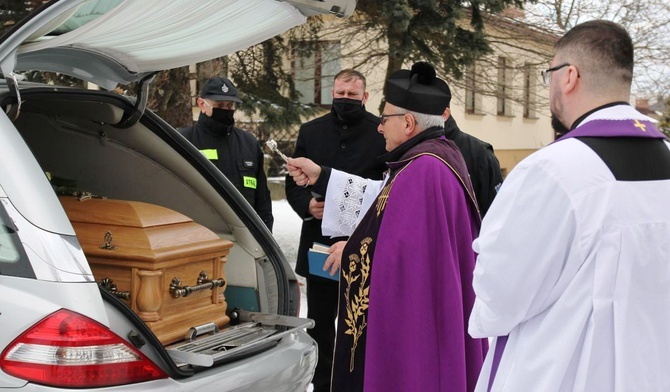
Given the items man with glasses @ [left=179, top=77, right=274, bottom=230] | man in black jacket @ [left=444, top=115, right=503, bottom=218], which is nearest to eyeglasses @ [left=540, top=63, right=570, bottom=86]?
man in black jacket @ [left=444, top=115, right=503, bottom=218]

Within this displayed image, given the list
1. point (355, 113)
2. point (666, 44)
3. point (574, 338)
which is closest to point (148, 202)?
point (355, 113)

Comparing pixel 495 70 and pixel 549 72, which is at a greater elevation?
pixel 549 72

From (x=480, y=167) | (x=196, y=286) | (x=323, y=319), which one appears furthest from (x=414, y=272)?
(x=323, y=319)

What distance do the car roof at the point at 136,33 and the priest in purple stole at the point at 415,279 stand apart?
0.75 meters

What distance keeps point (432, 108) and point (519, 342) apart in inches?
61.3

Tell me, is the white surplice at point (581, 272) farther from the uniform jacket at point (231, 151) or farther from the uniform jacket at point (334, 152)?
the uniform jacket at point (231, 151)

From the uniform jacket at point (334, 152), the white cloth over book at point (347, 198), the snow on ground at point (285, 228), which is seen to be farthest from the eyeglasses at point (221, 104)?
the snow on ground at point (285, 228)

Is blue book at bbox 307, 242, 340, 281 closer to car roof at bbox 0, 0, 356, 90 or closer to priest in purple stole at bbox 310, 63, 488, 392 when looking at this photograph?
priest in purple stole at bbox 310, 63, 488, 392

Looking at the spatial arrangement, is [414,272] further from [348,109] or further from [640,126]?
[348,109]

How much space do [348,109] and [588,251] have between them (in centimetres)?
305

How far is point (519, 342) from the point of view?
2.32 metres

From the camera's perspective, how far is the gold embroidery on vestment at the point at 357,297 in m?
3.55

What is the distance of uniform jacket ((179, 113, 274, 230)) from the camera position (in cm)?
553

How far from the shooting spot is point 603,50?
7.56ft
